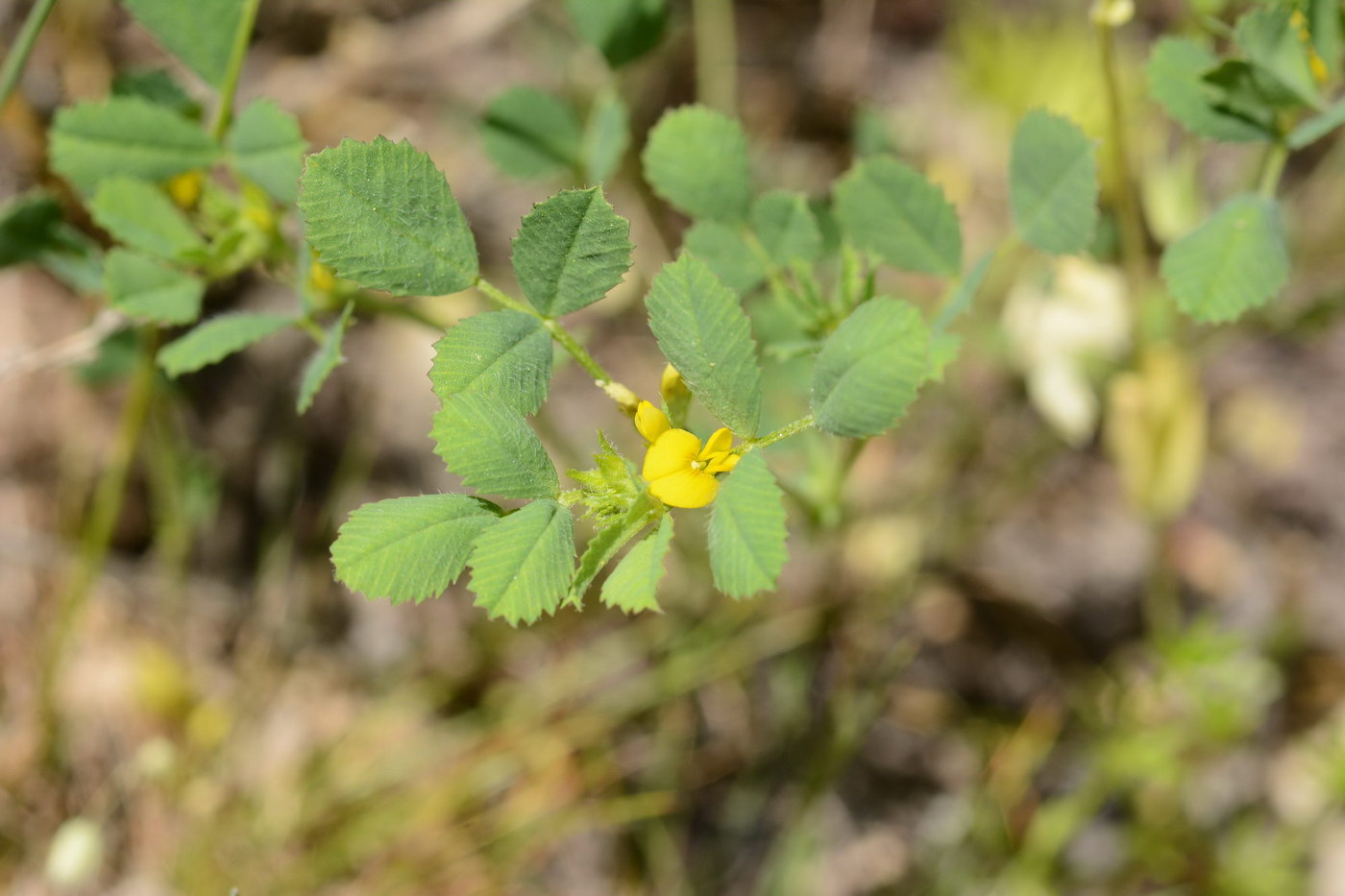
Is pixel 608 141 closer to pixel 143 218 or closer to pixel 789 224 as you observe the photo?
pixel 789 224

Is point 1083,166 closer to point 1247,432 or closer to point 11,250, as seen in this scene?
point 11,250

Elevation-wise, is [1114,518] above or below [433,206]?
below

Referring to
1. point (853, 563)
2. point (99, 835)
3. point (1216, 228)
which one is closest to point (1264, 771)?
point (853, 563)

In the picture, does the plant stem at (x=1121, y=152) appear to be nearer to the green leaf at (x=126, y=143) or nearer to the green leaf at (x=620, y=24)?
the green leaf at (x=620, y=24)

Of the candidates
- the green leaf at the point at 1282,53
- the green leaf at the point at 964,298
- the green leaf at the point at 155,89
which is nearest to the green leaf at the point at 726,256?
the green leaf at the point at 964,298

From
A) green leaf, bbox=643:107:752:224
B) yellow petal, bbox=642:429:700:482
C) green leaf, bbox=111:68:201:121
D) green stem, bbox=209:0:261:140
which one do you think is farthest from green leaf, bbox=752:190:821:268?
green leaf, bbox=111:68:201:121
